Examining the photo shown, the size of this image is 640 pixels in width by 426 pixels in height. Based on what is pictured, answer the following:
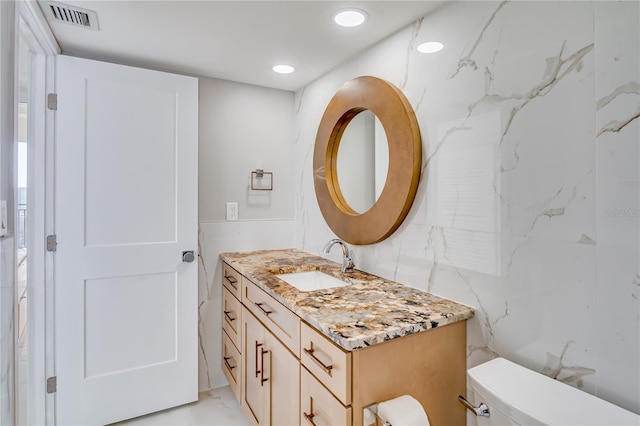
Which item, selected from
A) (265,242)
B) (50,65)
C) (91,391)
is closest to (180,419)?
(91,391)

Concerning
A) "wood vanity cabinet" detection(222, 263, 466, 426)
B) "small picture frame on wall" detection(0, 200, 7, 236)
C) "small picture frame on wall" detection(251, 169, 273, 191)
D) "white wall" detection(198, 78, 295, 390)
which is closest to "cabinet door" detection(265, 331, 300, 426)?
"wood vanity cabinet" detection(222, 263, 466, 426)

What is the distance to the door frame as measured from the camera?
183 cm

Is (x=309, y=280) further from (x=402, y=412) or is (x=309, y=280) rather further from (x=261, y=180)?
(x=402, y=412)

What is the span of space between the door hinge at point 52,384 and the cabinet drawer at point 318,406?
1510 mm

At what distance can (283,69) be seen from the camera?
2232 mm

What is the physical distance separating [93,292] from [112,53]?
1.40 m

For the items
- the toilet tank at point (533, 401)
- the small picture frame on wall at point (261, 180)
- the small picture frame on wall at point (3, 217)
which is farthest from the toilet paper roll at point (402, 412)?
the small picture frame on wall at point (261, 180)

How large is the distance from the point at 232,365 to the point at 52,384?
3.17 feet

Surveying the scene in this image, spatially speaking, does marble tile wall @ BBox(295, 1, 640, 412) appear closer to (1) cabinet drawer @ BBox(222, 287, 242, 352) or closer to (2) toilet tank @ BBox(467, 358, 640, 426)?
(2) toilet tank @ BBox(467, 358, 640, 426)

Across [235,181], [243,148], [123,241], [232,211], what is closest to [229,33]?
[243,148]

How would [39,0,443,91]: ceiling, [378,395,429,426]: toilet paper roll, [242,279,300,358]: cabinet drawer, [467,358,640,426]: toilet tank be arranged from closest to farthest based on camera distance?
[467,358,640,426]: toilet tank < [378,395,429,426]: toilet paper roll < [242,279,300,358]: cabinet drawer < [39,0,443,91]: ceiling

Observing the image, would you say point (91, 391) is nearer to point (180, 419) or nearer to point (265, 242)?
point (180, 419)

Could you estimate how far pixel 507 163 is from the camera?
1.22 metres

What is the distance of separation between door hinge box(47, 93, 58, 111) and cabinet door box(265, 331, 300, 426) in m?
1.67
